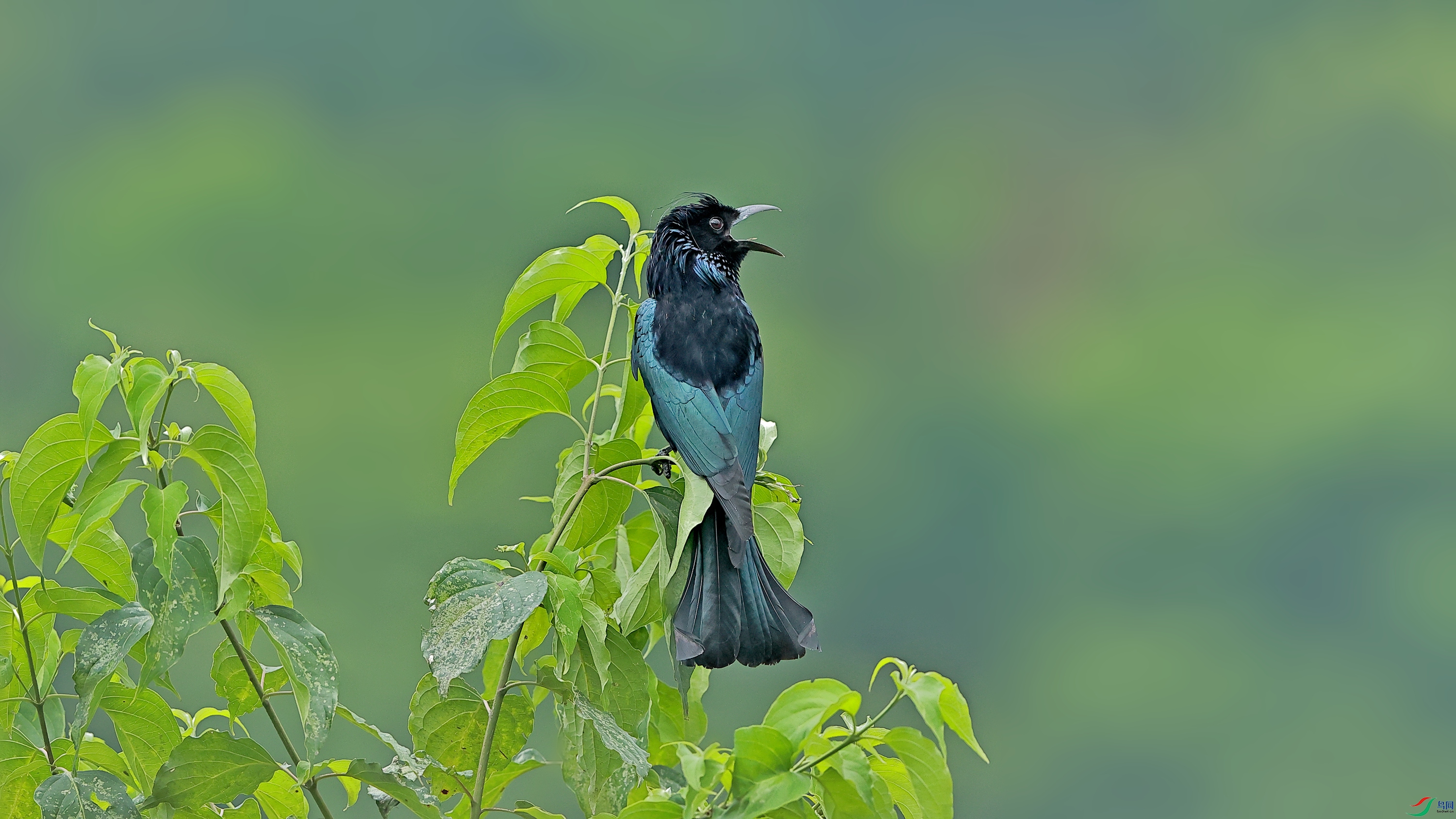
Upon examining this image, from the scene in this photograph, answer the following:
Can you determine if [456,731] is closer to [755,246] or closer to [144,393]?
[144,393]

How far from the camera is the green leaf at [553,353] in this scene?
2.94 ft

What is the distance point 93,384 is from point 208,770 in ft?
0.82

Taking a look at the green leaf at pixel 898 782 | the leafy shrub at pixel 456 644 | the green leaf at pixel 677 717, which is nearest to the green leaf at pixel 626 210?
the leafy shrub at pixel 456 644

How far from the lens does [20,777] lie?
78 cm

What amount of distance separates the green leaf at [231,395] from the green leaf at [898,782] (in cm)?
43

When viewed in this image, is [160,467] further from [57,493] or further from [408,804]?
[408,804]

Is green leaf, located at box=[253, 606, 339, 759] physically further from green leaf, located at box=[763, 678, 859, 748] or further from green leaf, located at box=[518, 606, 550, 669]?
green leaf, located at box=[763, 678, 859, 748]

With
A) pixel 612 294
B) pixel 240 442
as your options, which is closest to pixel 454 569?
pixel 240 442

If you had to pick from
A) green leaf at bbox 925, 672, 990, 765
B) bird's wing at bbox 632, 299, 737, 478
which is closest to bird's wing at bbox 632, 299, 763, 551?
bird's wing at bbox 632, 299, 737, 478

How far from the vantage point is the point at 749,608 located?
850 mm

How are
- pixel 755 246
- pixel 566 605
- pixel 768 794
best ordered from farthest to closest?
pixel 755 246 < pixel 566 605 < pixel 768 794

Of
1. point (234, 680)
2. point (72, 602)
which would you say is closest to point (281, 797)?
point (234, 680)

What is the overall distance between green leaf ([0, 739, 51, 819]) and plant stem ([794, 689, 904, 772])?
48cm

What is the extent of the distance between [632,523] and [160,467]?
334 millimetres
